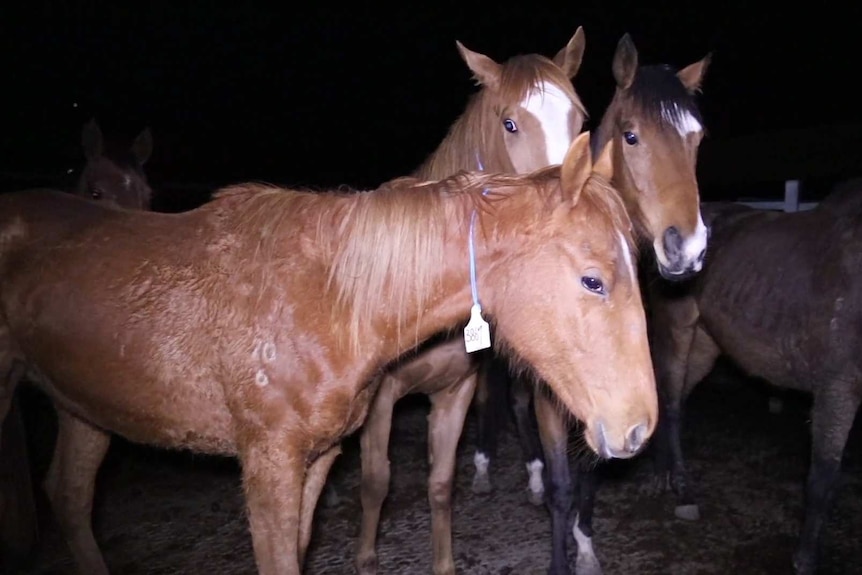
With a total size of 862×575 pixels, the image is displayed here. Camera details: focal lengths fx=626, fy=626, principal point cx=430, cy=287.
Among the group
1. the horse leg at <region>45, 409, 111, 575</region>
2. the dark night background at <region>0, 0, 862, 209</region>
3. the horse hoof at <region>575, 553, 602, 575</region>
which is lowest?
the horse hoof at <region>575, 553, 602, 575</region>

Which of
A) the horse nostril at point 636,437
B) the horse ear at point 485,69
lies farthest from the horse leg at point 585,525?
the horse ear at point 485,69

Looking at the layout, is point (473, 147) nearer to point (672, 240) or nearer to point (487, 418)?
point (672, 240)

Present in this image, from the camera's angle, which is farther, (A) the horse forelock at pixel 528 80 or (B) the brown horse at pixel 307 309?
(A) the horse forelock at pixel 528 80

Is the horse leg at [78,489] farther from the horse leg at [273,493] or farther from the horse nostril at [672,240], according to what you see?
the horse nostril at [672,240]

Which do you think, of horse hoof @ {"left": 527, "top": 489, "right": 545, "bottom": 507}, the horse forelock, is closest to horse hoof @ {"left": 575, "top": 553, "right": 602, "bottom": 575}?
horse hoof @ {"left": 527, "top": 489, "right": 545, "bottom": 507}

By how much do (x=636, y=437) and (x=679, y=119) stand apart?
6.83 feet

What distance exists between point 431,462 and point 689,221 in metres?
1.88

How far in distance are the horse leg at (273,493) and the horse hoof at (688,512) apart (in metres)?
2.97

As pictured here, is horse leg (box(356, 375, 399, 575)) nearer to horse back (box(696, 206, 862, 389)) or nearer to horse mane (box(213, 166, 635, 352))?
horse mane (box(213, 166, 635, 352))

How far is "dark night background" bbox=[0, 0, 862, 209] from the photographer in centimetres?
750

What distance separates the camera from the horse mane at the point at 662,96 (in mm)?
3254

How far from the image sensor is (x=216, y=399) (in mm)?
2262

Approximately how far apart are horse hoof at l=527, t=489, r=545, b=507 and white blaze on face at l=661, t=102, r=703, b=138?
8.71 feet

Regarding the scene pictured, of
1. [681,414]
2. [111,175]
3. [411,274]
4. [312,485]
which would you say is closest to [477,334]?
[411,274]
